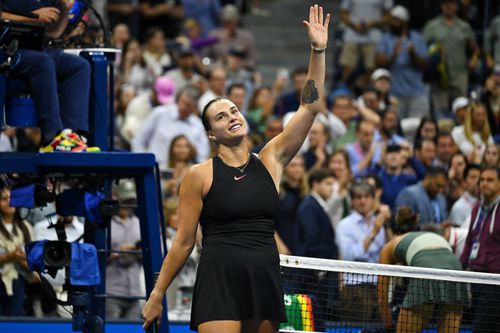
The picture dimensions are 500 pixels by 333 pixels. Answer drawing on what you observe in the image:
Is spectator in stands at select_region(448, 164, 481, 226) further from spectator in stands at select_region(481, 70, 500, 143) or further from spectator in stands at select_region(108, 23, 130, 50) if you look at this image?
spectator in stands at select_region(108, 23, 130, 50)

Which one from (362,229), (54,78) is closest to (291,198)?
(362,229)

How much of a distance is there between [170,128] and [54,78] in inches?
247

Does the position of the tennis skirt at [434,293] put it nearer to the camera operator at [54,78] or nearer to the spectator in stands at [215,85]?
the camera operator at [54,78]

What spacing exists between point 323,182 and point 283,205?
1.94 ft

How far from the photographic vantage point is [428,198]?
43.5ft

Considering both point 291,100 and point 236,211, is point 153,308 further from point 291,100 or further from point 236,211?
point 291,100

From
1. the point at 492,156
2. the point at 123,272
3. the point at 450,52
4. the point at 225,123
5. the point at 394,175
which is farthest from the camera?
the point at 450,52

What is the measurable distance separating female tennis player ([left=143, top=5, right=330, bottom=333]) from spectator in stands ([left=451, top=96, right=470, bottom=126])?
935 cm

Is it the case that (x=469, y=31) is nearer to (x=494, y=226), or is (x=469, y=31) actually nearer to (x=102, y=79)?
(x=494, y=226)

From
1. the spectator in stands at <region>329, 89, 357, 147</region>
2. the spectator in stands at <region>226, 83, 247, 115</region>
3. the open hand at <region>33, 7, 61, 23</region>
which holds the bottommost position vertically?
the spectator in stands at <region>329, 89, 357, 147</region>

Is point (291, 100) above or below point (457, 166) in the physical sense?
above

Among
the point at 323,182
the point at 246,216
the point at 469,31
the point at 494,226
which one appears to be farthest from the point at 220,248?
the point at 469,31

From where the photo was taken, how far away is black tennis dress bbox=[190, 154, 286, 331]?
713cm

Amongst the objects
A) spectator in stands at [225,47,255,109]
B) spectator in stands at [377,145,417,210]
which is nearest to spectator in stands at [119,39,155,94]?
spectator in stands at [225,47,255,109]
